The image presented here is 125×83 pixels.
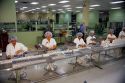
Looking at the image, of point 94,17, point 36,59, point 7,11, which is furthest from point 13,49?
point 94,17

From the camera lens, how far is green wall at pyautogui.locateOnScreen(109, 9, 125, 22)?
1390cm

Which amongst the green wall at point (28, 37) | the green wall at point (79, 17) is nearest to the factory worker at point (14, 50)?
the green wall at point (28, 37)

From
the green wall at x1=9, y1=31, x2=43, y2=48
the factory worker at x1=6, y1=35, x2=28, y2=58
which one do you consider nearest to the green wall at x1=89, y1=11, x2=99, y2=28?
the green wall at x1=9, y1=31, x2=43, y2=48

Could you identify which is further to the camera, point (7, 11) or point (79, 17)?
point (79, 17)

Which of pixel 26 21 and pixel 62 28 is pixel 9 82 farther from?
pixel 62 28

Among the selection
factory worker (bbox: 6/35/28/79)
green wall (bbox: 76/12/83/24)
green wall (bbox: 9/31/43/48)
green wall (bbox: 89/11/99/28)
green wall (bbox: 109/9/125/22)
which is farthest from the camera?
green wall (bbox: 76/12/83/24)

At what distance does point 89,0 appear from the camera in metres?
9.11

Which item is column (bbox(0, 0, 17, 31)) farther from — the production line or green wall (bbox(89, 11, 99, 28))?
green wall (bbox(89, 11, 99, 28))

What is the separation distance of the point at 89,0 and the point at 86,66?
19.9 feet

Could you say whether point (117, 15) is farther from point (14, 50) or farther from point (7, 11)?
point (14, 50)

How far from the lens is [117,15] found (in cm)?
1434

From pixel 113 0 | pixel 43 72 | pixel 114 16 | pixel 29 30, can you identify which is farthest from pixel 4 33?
pixel 114 16

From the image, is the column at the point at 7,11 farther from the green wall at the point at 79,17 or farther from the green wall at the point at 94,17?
the green wall at the point at 79,17

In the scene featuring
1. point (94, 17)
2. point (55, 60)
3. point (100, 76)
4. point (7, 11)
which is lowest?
point (100, 76)
